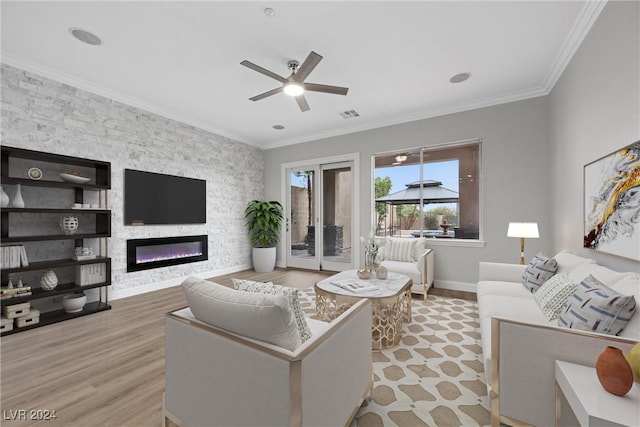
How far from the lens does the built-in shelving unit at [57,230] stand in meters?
2.82

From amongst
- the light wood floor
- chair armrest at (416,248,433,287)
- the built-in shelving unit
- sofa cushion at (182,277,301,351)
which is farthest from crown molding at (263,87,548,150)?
sofa cushion at (182,277,301,351)

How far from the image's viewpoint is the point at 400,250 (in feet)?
14.2

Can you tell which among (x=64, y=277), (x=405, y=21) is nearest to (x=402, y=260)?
(x=405, y=21)

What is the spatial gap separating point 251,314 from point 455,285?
4.09 metres

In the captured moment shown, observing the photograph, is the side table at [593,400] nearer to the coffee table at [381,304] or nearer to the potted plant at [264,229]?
the coffee table at [381,304]

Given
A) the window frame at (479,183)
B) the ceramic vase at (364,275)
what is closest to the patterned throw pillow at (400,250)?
the window frame at (479,183)

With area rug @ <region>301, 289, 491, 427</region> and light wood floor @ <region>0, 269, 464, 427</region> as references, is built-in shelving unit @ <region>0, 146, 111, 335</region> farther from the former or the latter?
area rug @ <region>301, 289, 491, 427</region>

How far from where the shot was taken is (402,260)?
429cm

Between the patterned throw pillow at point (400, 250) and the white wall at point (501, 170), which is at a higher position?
the white wall at point (501, 170)

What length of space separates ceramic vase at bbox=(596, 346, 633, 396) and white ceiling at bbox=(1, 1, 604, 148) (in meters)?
2.59

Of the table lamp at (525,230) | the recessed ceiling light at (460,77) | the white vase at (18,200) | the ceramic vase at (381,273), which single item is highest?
the recessed ceiling light at (460,77)

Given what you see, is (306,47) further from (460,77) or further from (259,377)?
(259,377)

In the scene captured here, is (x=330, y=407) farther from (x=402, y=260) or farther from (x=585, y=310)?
(x=402, y=260)

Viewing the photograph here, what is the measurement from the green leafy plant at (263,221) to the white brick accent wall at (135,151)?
0.68 feet
